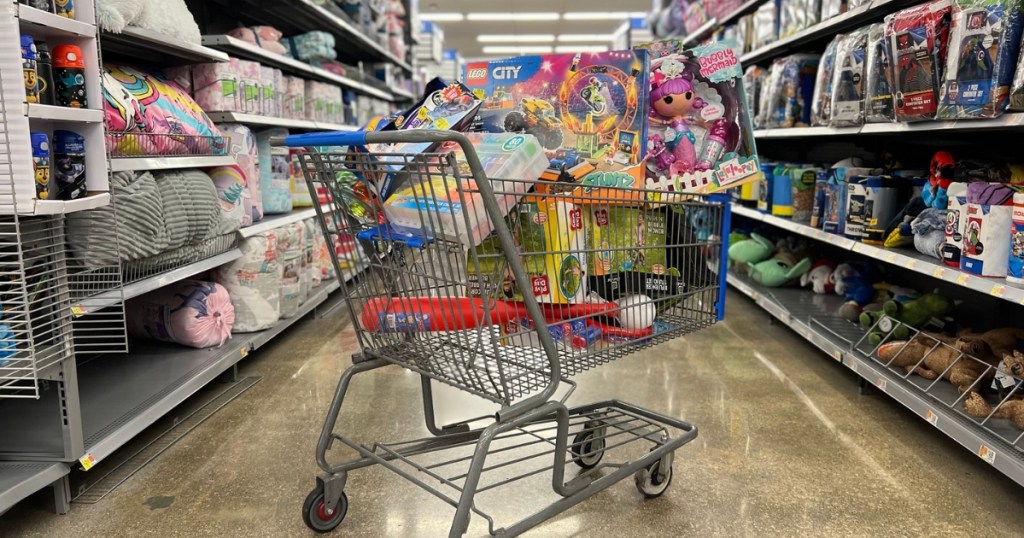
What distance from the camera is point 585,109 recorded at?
6.34ft

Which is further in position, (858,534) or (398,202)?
(858,534)

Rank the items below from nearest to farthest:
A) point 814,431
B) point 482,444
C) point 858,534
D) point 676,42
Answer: point 482,444 → point 858,534 → point 676,42 → point 814,431

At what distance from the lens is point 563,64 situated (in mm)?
1939

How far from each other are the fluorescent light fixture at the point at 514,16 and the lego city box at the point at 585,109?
11.8m

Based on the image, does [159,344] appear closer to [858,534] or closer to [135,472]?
[135,472]

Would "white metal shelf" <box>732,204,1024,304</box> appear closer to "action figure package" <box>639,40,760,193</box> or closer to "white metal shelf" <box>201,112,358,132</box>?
"action figure package" <box>639,40,760,193</box>

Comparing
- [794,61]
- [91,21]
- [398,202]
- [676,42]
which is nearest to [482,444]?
[398,202]

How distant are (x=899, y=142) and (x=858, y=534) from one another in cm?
279

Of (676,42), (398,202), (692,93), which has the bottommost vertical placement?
(398,202)

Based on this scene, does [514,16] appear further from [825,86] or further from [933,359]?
[933,359]

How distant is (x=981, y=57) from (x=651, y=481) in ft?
5.50

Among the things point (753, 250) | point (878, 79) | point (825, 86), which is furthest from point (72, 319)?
point (753, 250)

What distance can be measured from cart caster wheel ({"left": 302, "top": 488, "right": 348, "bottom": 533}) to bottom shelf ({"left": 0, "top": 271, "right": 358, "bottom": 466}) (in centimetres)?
59

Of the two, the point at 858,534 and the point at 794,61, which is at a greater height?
the point at 794,61
